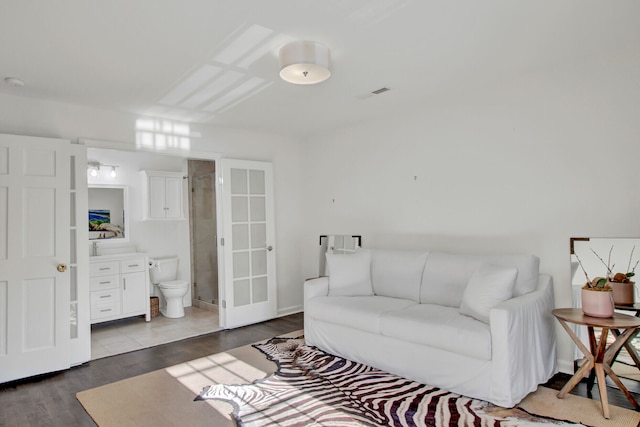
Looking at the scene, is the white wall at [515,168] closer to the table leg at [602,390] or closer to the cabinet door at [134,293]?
the table leg at [602,390]

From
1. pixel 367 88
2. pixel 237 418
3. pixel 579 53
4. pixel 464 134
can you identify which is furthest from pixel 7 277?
pixel 579 53

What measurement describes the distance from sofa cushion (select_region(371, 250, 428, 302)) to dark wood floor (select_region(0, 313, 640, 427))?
1.22 metres

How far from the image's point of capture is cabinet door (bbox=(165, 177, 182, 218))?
18.0 feet

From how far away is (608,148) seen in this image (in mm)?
2801

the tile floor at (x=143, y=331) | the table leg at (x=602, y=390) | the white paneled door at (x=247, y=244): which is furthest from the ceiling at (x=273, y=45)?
the tile floor at (x=143, y=331)

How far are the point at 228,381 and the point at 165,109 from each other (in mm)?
2667

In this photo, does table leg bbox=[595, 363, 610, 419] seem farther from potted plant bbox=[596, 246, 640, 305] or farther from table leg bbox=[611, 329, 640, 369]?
potted plant bbox=[596, 246, 640, 305]

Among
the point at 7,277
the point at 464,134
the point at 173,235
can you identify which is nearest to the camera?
the point at 7,277

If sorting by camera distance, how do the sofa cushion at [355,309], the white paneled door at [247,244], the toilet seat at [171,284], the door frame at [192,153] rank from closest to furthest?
the sofa cushion at [355,309]
the door frame at [192,153]
the white paneled door at [247,244]
the toilet seat at [171,284]

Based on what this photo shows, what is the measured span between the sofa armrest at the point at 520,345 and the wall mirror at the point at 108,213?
15.8ft

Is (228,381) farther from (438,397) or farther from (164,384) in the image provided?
(438,397)

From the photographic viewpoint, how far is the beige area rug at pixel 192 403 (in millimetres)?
2324

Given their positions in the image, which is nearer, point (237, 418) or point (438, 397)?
point (237, 418)

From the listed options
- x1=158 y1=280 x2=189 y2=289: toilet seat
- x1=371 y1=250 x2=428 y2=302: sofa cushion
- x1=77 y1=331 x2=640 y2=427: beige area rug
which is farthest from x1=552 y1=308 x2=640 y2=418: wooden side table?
x1=158 y1=280 x2=189 y2=289: toilet seat
